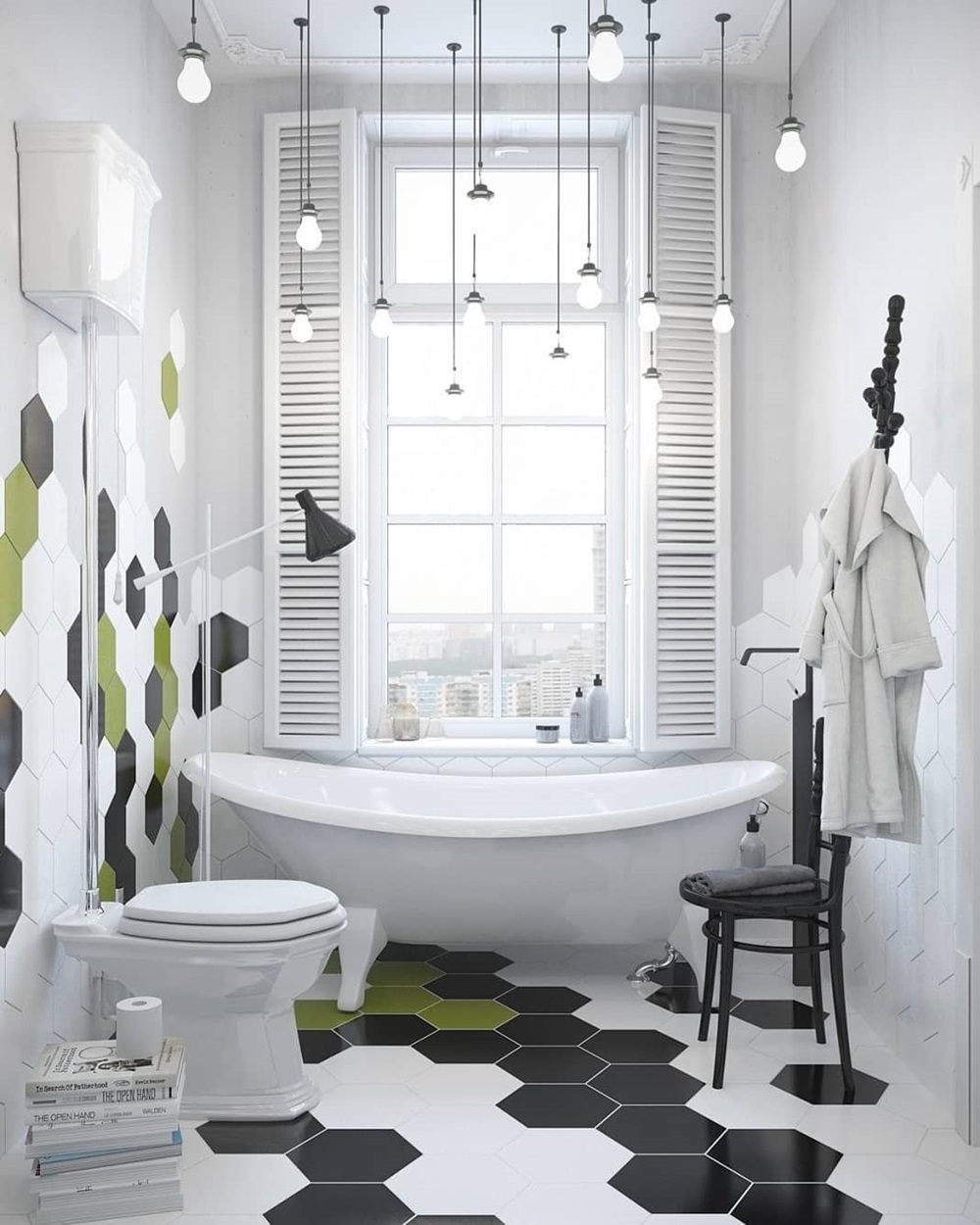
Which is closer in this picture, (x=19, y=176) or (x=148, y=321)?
(x=19, y=176)

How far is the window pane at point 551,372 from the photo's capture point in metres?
Result: 4.36

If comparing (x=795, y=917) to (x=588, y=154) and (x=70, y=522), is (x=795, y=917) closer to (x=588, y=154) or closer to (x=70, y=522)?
(x=70, y=522)

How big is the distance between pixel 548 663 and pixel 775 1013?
5.13ft

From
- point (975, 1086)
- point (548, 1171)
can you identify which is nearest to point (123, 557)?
point (548, 1171)

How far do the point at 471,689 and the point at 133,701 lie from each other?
1.40 meters

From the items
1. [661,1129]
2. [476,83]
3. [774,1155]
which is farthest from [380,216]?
[774,1155]

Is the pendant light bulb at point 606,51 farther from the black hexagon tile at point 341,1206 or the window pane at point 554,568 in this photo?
the window pane at point 554,568

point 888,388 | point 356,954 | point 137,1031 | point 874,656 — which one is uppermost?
point 888,388

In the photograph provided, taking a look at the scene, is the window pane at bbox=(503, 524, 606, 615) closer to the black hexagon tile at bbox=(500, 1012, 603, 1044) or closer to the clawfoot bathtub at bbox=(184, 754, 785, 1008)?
the clawfoot bathtub at bbox=(184, 754, 785, 1008)

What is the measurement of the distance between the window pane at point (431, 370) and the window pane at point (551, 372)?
89 mm

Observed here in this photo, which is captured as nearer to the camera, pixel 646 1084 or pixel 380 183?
pixel 646 1084

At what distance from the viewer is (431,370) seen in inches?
172

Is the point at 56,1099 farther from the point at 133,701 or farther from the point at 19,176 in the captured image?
the point at 19,176

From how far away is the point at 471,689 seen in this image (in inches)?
170
